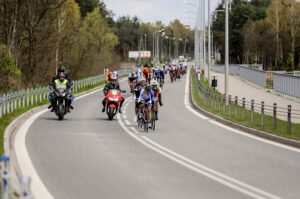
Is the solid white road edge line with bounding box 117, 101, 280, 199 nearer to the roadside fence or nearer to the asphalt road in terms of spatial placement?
the asphalt road

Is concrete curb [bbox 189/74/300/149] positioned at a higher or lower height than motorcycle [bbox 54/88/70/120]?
lower

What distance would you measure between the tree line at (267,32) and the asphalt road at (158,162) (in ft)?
254

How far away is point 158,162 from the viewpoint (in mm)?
11930

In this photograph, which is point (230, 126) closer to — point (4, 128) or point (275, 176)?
point (4, 128)

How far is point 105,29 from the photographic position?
336 feet

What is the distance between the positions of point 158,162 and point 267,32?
102 metres

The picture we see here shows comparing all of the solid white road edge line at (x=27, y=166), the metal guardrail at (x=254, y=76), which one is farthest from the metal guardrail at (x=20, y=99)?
the metal guardrail at (x=254, y=76)

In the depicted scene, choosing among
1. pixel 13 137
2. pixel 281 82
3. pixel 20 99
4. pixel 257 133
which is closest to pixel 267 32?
pixel 281 82

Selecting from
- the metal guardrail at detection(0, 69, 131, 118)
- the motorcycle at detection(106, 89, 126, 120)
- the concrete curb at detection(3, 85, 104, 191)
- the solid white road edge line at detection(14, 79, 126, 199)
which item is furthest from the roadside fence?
the solid white road edge line at detection(14, 79, 126, 199)

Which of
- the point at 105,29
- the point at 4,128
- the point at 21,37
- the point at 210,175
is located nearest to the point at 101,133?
the point at 4,128

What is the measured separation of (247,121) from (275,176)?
1071cm

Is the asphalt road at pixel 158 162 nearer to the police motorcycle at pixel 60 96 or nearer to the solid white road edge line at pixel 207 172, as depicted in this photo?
the solid white road edge line at pixel 207 172

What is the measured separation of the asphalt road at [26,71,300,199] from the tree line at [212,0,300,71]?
254 ft

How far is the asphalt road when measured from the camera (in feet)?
→ 29.8
